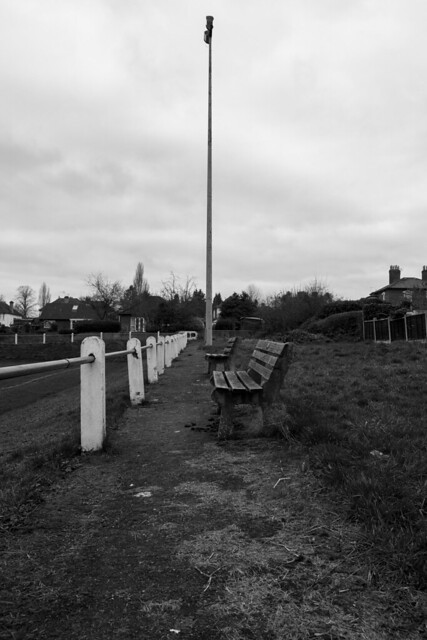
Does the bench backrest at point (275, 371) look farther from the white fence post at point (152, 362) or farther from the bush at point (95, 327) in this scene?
the bush at point (95, 327)

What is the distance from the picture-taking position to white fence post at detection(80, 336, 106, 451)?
4.07m

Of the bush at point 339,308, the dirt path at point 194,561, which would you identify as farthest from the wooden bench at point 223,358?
the bush at point 339,308

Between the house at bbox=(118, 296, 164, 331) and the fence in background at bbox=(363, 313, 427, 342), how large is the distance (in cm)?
3759

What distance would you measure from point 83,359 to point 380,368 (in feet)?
22.0

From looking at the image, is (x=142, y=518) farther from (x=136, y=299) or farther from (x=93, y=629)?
(x=136, y=299)

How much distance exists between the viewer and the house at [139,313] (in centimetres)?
6184

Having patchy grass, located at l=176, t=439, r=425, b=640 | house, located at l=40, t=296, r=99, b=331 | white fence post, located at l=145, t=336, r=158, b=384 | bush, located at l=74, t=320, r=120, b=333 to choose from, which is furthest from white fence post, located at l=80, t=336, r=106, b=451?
house, located at l=40, t=296, r=99, b=331

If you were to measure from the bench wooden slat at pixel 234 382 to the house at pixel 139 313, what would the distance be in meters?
53.9

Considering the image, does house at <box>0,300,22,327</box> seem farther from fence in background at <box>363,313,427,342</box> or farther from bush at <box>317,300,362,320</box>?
fence in background at <box>363,313,427,342</box>

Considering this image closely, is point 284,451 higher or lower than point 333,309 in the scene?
lower

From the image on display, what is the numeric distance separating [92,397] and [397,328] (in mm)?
19971

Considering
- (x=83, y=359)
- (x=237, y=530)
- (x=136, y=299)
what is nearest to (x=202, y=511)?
(x=237, y=530)

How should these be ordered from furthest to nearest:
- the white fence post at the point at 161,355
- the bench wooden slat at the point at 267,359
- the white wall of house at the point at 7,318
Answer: the white wall of house at the point at 7,318
the white fence post at the point at 161,355
the bench wooden slat at the point at 267,359

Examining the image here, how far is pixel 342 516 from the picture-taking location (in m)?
2.59
